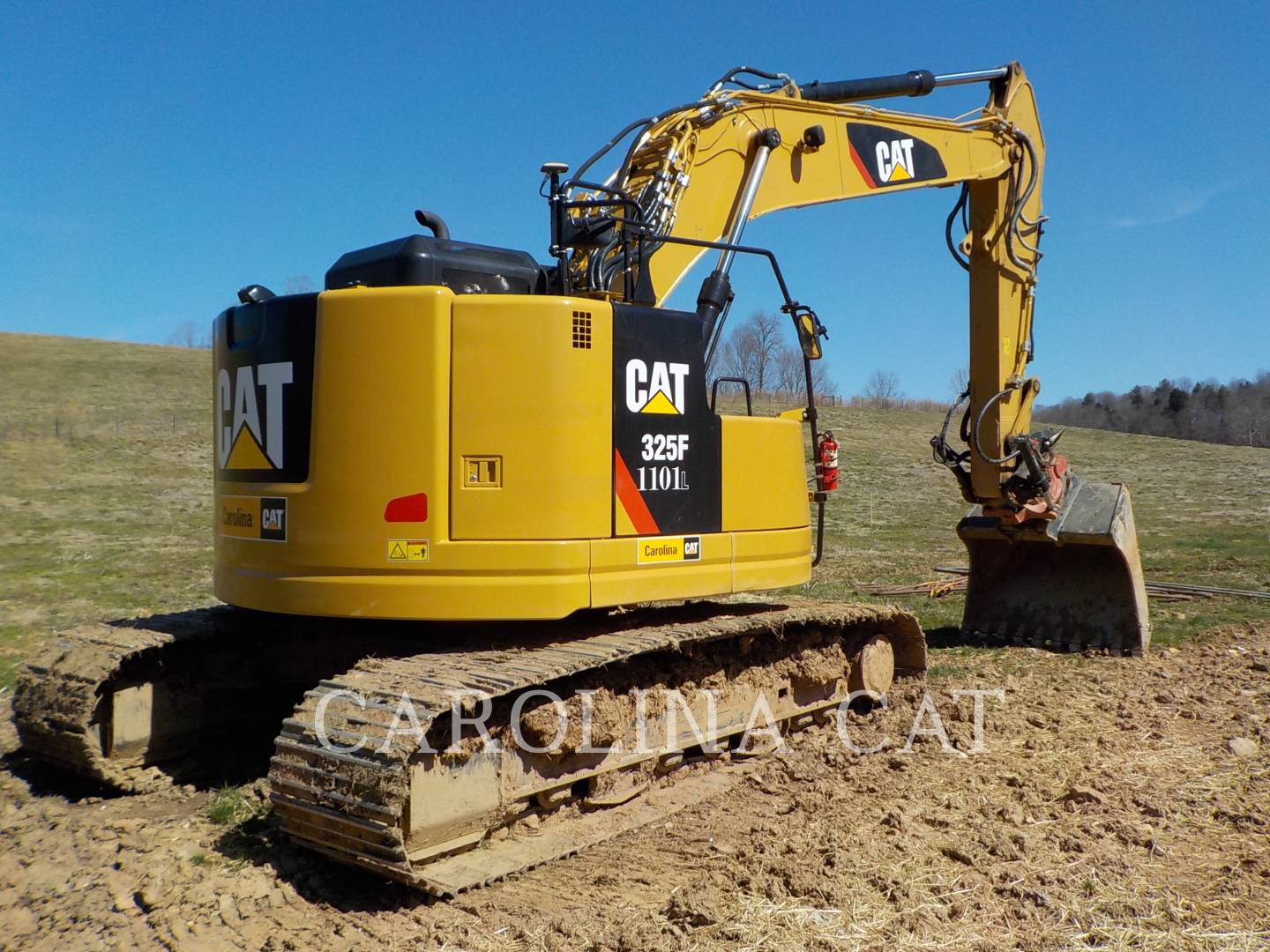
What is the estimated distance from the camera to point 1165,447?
4219 centimetres

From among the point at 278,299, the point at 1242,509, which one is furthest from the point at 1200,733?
the point at 1242,509

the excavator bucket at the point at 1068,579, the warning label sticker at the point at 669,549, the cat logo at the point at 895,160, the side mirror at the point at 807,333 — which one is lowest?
the excavator bucket at the point at 1068,579

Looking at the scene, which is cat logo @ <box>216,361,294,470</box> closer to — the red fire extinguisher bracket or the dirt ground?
the dirt ground

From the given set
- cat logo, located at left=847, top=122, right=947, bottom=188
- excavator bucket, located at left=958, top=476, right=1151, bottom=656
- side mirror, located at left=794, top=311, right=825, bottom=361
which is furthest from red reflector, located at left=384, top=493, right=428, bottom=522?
excavator bucket, located at left=958, top=476, right=1151, bottom=656

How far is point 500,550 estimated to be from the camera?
5.03 meters

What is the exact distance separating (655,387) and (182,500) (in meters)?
20.2

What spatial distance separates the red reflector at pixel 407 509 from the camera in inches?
197

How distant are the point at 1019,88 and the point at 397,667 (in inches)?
276

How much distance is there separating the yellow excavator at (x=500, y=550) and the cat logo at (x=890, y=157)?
46cm

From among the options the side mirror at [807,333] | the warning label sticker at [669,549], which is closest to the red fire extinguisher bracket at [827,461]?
the side mirror at [807,333]

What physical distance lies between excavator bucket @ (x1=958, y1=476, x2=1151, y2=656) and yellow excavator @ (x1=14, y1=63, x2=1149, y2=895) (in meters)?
2.52

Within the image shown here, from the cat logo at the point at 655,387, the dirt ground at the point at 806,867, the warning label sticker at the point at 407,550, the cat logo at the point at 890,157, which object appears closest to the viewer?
the dirt ground at the point at 806,867

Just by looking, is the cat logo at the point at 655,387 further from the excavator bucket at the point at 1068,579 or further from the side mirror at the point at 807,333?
the excavator bucket at the point at 1068,579

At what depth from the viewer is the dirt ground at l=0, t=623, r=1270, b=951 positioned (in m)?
4.07
